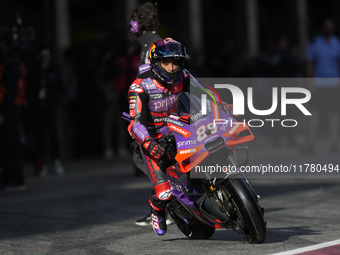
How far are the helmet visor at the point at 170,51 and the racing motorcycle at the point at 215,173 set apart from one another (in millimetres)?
472

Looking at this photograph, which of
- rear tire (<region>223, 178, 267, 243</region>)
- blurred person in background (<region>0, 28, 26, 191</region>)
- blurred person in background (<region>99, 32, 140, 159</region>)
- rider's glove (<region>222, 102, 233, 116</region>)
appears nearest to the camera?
rear tire (<region>223, 178, 267, 243</region>)

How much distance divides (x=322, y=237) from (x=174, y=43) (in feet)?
6.67

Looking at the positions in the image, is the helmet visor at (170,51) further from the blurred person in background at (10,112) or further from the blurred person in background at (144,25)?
the blurred person in background at (10,112)

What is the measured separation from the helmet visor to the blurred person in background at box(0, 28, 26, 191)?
4.20 meters

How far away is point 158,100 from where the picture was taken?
6.15 m

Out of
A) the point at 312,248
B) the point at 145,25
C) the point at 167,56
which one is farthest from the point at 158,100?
the point at 312,248

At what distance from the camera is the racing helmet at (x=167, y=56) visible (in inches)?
232

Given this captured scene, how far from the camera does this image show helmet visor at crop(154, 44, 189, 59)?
587 cm

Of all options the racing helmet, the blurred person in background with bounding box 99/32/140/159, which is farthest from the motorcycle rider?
the blurred person in background with bounding box 99/32/140/159

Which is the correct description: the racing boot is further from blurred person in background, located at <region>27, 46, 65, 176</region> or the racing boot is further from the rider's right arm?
blurred person in background, located at <region>27, 46, 65, 176</region>

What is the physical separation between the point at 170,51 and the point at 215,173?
1086 mm

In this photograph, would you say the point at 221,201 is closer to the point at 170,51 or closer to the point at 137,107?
the point at 137,107

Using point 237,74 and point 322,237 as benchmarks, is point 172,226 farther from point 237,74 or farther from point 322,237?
point 237,74

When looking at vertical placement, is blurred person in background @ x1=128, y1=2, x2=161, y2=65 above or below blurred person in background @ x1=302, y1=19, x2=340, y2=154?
above
